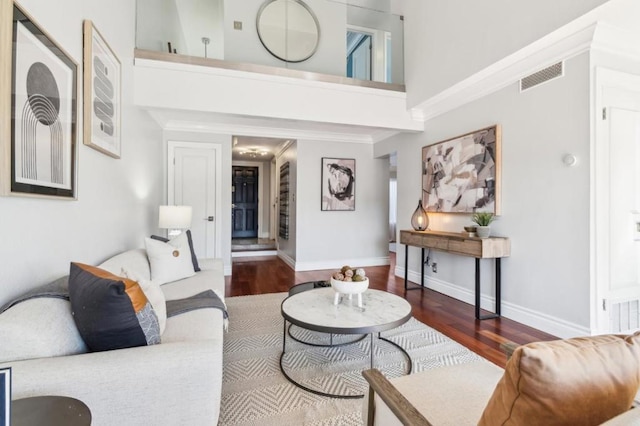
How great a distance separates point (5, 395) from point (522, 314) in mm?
3508

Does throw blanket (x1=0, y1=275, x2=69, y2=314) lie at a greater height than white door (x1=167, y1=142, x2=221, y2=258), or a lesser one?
lesser

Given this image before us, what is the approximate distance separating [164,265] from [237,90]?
2.12 m

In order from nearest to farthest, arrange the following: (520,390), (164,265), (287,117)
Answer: (520,390), (164,265), (287,117)

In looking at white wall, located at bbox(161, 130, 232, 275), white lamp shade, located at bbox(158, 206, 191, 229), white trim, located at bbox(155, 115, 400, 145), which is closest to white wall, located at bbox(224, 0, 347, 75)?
white trim, located at bbox(155, 115, 400, 145)

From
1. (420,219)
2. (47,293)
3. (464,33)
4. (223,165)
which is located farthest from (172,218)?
(464,33)

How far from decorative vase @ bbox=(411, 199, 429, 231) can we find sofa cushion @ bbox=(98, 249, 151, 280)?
3.18 m

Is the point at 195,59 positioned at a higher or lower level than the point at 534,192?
higher

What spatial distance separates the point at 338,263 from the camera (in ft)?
18.3

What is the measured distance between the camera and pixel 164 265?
2.69 metres

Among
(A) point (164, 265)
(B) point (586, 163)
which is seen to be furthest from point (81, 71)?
(B) point (586, 163)

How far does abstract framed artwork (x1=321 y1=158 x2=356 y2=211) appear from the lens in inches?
216

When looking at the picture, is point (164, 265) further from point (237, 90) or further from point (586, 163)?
point (586, 163)

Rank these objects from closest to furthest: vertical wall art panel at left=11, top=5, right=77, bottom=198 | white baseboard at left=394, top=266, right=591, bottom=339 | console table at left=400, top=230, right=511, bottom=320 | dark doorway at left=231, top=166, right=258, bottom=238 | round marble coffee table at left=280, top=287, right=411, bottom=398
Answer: vertical wall art panel at left=11, top=5, right=77, bottom=198 < round marble coffee table at left=280, top=287, right=411, bottom=398 < white baseboard at left=394, top=266, right=591, bottom=339 < console table at left=400, top=230, right=511, bottom=320 < dark doorway at left=231, top=166, right=258, bottom=238

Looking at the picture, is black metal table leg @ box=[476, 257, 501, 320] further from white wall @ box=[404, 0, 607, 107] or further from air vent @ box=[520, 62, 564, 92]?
white wall @ box=[404, 0, 607, 107]
